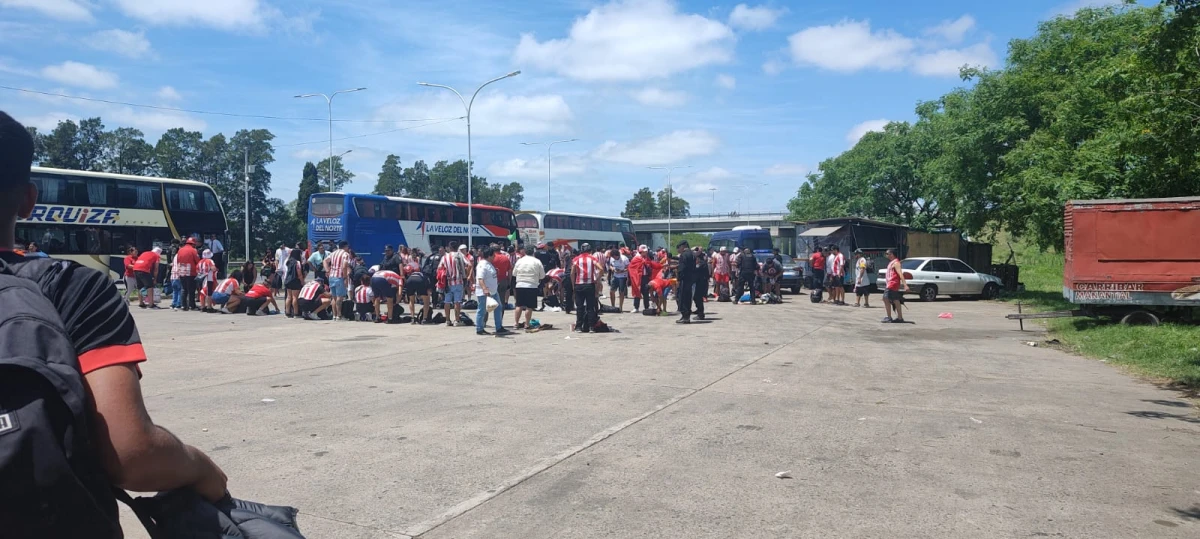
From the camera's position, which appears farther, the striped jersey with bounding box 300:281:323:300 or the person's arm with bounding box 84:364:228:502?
the striped jersey with bounding box 300:281:323:300

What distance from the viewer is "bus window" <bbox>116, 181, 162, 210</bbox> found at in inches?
1055

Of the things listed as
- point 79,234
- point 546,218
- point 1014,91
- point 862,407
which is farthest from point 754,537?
point 546,218

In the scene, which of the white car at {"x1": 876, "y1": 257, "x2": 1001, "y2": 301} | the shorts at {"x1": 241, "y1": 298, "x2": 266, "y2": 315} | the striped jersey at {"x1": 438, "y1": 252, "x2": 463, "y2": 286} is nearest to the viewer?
the striped jersey at {"x1": 438, "y1": 252, "x2": 463, "y2": 286}

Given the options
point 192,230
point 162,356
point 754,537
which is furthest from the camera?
point 192,230

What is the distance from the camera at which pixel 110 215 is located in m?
26.4

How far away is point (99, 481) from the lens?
1.70 meters

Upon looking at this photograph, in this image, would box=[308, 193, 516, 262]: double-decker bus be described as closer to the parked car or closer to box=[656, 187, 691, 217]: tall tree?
the parked car

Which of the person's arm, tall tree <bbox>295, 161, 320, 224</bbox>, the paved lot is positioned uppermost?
tall tree <bbox>295, 161, 320, 224</bbox>

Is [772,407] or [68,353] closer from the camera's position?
[68,353]

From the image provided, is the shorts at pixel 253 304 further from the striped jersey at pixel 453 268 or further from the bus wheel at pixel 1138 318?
the bus wheel at pixel 1138 318

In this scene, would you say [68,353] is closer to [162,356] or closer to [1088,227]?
[162,356]

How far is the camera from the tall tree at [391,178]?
106 metres

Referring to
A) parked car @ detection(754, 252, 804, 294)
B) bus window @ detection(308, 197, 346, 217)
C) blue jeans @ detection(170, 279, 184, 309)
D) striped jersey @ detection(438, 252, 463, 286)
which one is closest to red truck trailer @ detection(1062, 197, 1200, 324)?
striped jersey @ detection(438, 252, 463, 286)

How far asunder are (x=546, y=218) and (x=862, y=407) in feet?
132
